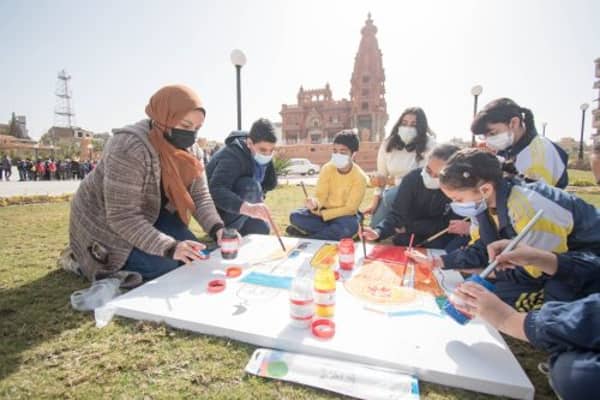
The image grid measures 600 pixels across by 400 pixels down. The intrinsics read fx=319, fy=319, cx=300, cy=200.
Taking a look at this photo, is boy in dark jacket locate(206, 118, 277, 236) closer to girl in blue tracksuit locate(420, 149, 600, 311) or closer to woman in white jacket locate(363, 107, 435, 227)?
woman in white jacket locate(363, 107, 435, 227)

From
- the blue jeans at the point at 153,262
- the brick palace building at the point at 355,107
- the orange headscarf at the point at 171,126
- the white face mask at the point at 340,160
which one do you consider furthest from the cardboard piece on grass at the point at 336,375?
the brick palace building at the point at 355,107

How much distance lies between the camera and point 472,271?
221cm

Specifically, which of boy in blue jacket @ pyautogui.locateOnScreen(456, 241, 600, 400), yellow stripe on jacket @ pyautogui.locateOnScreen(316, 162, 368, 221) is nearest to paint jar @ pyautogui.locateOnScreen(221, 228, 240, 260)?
yellow stripe on jacket @ pyautogui.locateOnScreen(316, 162, 368, 221)

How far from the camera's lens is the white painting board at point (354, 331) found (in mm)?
1299

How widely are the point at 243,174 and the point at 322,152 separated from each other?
2601 centimetres

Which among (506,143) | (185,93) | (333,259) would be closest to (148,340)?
(333,259)

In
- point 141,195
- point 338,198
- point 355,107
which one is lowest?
point 338,198

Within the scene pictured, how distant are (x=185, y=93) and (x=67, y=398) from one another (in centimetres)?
181

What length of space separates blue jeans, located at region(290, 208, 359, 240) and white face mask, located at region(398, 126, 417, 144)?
1.11m

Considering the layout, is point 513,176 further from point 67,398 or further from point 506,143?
point 67,398

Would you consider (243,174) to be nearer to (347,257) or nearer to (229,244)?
(229,244)

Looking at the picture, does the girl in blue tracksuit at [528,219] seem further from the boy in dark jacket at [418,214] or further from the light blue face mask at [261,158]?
the light blue face mask at [261,158]

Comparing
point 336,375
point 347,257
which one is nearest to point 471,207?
point 347,257

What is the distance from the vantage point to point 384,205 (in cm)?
385
